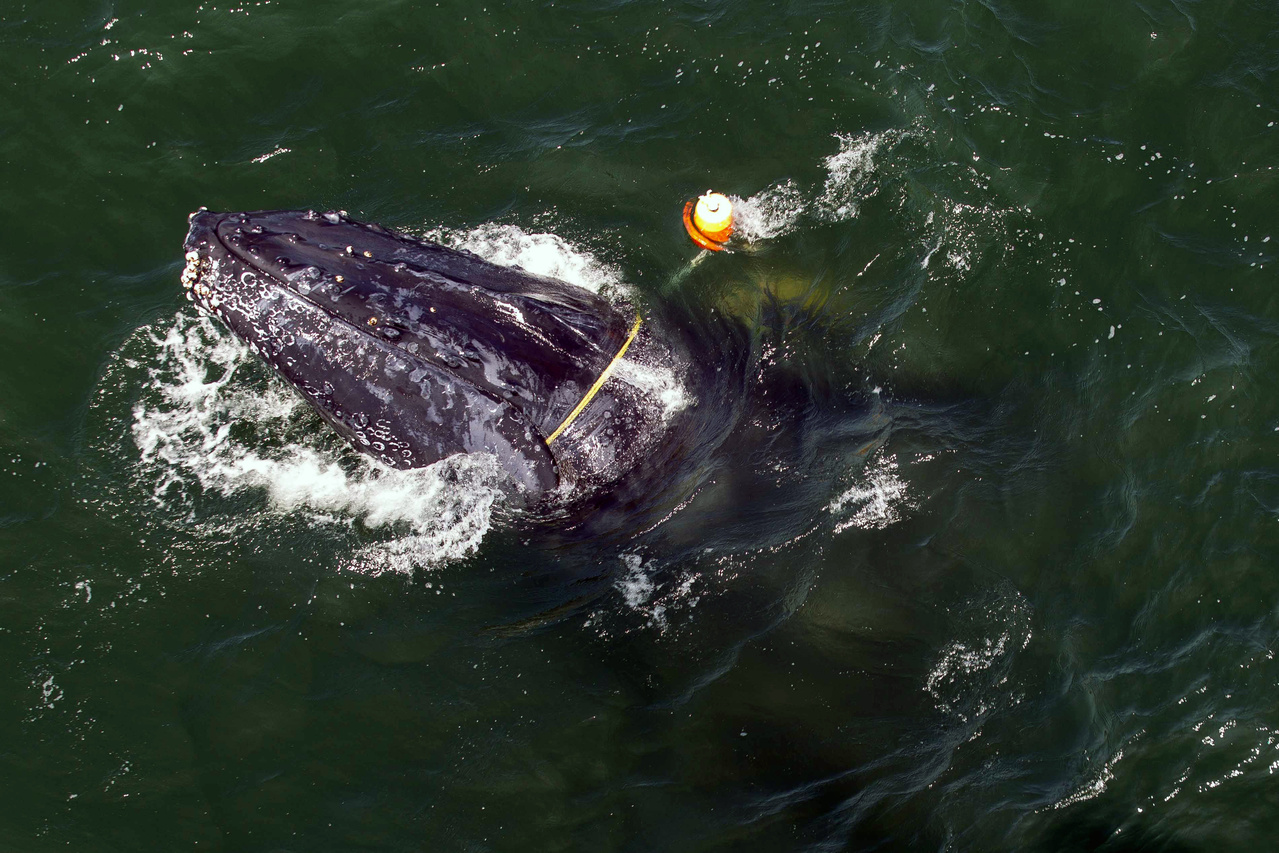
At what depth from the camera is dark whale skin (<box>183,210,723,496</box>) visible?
1005cm

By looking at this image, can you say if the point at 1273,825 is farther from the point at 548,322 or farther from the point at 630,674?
the point at 548,322

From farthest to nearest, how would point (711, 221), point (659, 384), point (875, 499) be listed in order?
1. point (711, 221)
2. point (875, 499)
3. point (659, 384)

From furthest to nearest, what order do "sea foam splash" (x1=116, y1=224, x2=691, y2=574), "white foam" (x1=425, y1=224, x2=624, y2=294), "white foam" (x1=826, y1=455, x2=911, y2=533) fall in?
"white foam" (x1=425, y1=224, x2=624, y2=294) → "white foam" (x1=826, y1=455, x2=911, y2=533) → "sea foam splash" (x1=116, y1=224, x2=691, y2=574)

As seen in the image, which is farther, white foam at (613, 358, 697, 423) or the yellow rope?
white foam at (613, 358, 697, 423)

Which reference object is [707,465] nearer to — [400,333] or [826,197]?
[400,333]

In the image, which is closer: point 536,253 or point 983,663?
point 983,663

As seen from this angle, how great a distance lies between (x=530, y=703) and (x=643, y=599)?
193 cm

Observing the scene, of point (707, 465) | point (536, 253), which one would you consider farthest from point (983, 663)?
point (536, 253)

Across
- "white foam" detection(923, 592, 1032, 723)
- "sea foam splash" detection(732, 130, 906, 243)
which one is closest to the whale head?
"sea foam splash" detection(732, 130, 906, 243)

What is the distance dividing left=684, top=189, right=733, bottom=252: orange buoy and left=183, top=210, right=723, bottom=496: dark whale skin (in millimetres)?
3027

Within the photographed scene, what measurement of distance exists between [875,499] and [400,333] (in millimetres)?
6684

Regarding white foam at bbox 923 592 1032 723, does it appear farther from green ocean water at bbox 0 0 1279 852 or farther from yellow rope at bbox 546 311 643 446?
yellow rope at bbox 546 311 643 446

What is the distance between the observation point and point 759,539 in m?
12.2

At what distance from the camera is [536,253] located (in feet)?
45.6
